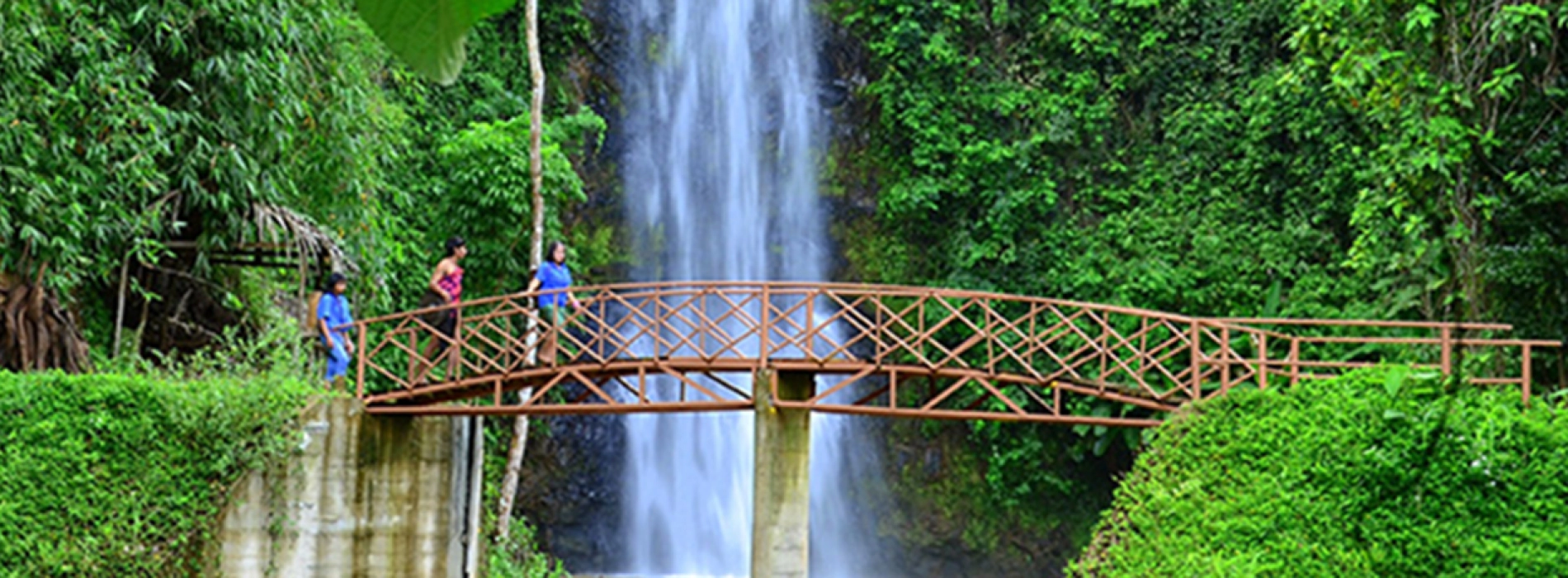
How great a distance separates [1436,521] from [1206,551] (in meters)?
1.23

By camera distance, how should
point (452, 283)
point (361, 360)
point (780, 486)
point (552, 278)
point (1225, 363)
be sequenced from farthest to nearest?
point (552, 278), point (452, 283), point (780, 486), point (361, 360), point (1225, 363)

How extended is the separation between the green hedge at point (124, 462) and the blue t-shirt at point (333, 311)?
0.76 m

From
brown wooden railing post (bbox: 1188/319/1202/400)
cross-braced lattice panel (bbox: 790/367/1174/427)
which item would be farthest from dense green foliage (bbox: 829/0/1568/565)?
brown wooden railing post (bbox: 1188/319/1202/400)

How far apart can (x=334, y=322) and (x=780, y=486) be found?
3.46m

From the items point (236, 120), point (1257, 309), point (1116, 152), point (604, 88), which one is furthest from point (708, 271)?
point (236, 120)

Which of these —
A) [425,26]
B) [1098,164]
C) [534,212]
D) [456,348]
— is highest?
[1098,164]

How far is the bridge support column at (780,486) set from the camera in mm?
11852

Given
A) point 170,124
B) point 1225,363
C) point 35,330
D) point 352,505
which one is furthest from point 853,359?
point 35,330

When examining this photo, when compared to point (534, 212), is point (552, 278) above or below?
below

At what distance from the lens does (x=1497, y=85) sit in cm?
1179

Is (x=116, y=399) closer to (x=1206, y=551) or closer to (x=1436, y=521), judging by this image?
(x=1206, y=551)

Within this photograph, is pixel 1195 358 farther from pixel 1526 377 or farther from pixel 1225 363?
pixel 1526 377

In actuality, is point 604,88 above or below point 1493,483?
above

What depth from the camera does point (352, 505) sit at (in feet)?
38.1
